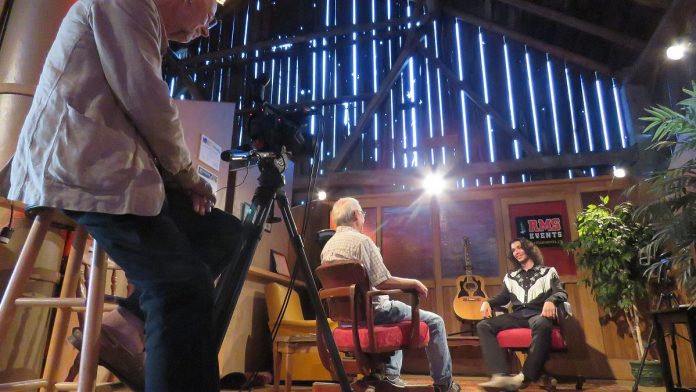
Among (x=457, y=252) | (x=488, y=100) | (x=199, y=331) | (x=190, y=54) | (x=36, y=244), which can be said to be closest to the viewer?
(x=199, y=331)

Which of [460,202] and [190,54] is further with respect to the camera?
[190,54]

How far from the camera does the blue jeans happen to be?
273 centimetres

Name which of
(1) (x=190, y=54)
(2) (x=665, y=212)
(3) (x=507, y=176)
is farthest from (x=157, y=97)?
(1) (x=190, y=54)

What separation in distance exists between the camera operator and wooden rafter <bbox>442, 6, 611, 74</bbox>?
6.36m

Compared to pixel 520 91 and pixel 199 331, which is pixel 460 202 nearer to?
pixel 520 91

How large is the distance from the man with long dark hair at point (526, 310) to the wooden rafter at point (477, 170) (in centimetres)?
173

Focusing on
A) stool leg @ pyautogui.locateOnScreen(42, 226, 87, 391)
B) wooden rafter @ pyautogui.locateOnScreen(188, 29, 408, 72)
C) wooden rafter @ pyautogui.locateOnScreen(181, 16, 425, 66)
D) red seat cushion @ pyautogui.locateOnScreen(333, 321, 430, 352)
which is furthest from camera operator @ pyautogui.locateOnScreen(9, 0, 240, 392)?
wooden rafter @ pyautogui.locateOnScreen(188, 29, 408, 72)

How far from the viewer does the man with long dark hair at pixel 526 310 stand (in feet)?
11.9

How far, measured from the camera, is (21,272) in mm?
1068

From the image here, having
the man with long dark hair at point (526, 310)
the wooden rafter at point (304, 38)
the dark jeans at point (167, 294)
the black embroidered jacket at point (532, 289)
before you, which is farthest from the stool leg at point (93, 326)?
the wooden rafter at point (304, 38)

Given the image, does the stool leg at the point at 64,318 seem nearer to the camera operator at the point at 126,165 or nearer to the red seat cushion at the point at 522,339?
the camera operator at the point at 126,165

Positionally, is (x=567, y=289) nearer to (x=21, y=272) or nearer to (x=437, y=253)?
(x=437, y=253)

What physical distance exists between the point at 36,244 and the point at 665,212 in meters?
3.31

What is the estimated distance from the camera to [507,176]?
6.08 m
